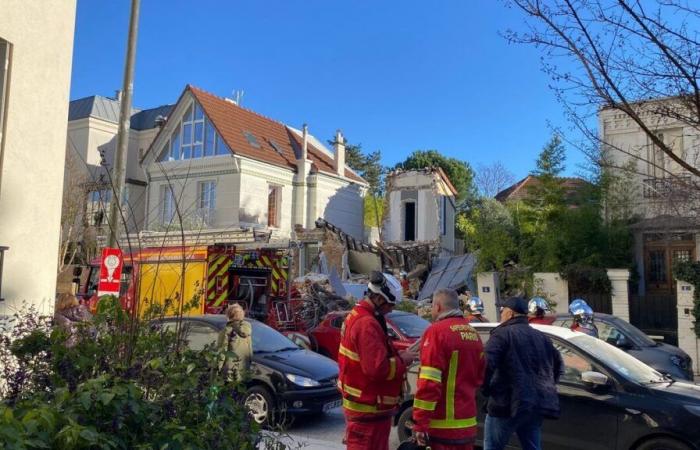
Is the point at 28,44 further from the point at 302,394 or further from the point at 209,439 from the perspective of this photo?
the point at 209,439

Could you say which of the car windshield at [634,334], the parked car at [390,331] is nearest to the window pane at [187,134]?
the parked car at [390,331]

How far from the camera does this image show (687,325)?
1454cm

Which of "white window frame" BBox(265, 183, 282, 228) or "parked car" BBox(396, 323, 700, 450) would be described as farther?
"white window frame" BBox(265, 183, 282, 228)

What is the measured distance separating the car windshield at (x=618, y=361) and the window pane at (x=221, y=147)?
22.3 meters

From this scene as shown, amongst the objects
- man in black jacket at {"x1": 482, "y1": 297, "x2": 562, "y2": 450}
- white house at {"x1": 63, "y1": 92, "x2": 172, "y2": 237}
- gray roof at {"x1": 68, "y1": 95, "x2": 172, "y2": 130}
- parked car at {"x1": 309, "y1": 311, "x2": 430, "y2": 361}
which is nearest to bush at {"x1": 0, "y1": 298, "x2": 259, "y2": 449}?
man in black jacket at {"x1": 482, "y1": 297, "x2": 562, "y2": 450}

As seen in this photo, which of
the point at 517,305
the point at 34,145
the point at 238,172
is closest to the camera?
the point at 517,305

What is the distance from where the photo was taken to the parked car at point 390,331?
10.9 m

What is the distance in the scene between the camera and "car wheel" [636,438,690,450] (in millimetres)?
5344

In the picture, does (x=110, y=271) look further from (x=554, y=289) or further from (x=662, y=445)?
(x=554, y=289)

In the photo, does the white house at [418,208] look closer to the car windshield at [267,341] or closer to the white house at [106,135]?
the white house at [106,135]

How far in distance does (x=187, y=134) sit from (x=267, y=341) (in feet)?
69.4

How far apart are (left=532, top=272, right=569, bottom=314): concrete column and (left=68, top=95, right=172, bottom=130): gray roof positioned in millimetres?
23509

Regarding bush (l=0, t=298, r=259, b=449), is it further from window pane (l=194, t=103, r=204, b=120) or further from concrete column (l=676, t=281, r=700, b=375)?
window pane (l=194, t=103, r=204, b=120)

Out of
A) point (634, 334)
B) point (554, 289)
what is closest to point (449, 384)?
point (634, 334)
